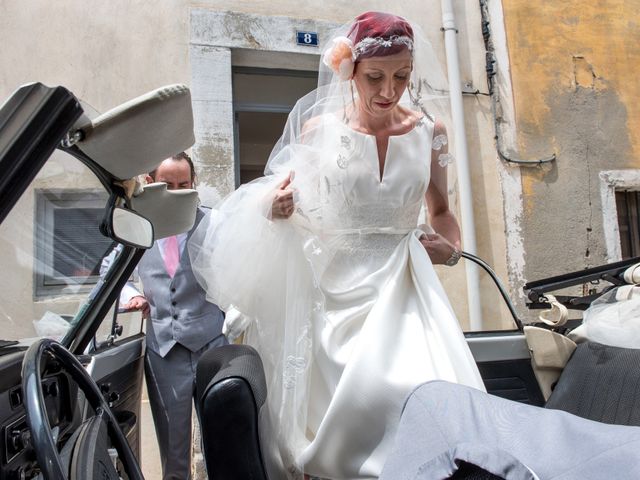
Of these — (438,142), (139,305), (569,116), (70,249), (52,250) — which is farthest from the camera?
(569,116)

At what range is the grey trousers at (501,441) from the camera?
0.85m

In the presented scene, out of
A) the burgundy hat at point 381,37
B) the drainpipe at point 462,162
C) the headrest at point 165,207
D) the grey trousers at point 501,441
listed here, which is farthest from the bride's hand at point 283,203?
the drainpipe at point 462,162

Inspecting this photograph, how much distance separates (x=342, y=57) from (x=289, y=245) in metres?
0.74

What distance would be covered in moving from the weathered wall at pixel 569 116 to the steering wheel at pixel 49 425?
5023mm

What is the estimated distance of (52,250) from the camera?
1541 mm

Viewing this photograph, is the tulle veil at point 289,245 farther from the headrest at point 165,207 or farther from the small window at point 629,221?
the small window at point 629,221

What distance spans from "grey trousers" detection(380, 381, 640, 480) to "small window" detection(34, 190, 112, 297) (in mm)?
947

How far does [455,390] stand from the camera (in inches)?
45.3

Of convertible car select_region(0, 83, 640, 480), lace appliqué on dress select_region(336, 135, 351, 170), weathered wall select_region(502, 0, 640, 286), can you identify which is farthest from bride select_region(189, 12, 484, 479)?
weathered wall select_region(502, 0, 640, 286)

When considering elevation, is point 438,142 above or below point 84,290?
above

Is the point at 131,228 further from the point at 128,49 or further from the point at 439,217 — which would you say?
the point at 128,49

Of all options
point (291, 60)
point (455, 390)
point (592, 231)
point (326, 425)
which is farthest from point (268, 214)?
point (592, 231)

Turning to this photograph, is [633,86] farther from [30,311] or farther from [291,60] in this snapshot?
[30,311]

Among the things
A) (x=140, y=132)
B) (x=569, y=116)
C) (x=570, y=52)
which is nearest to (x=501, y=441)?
(x=140, y=132)
